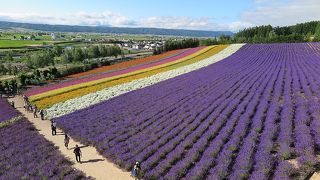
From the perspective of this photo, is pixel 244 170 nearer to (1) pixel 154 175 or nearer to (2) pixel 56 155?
(1) pixel 154 175

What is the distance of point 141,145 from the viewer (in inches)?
870

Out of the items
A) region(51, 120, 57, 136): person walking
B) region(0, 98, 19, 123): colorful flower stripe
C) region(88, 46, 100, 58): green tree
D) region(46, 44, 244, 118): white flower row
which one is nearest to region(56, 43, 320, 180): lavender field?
region(51, 120, 57, 136): person walking

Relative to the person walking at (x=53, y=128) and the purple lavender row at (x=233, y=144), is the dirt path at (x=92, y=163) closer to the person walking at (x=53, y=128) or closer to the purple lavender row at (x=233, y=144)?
the person walking at (x=53, y=128)

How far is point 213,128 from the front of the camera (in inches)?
917

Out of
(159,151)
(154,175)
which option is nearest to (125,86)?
(159,151)

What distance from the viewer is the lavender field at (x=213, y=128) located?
679 inches

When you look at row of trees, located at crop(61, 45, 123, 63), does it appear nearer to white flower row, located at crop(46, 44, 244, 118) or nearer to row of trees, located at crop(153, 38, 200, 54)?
row of trees, located at crop(153, 38, 200, 54)

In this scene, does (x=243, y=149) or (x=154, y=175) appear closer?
(x=154, y=175)

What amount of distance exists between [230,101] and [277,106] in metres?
4.87

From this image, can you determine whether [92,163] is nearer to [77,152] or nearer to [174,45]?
[77,152]

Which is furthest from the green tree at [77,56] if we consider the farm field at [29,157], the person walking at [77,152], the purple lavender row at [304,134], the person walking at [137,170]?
the person walking at [137,170]

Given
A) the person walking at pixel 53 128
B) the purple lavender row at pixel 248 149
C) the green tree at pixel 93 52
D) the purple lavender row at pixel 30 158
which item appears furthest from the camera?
the green tree at pixel 93 52

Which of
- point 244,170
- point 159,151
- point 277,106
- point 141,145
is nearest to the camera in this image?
point 244,170

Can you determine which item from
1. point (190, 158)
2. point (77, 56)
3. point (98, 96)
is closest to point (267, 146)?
point (190, 158)
